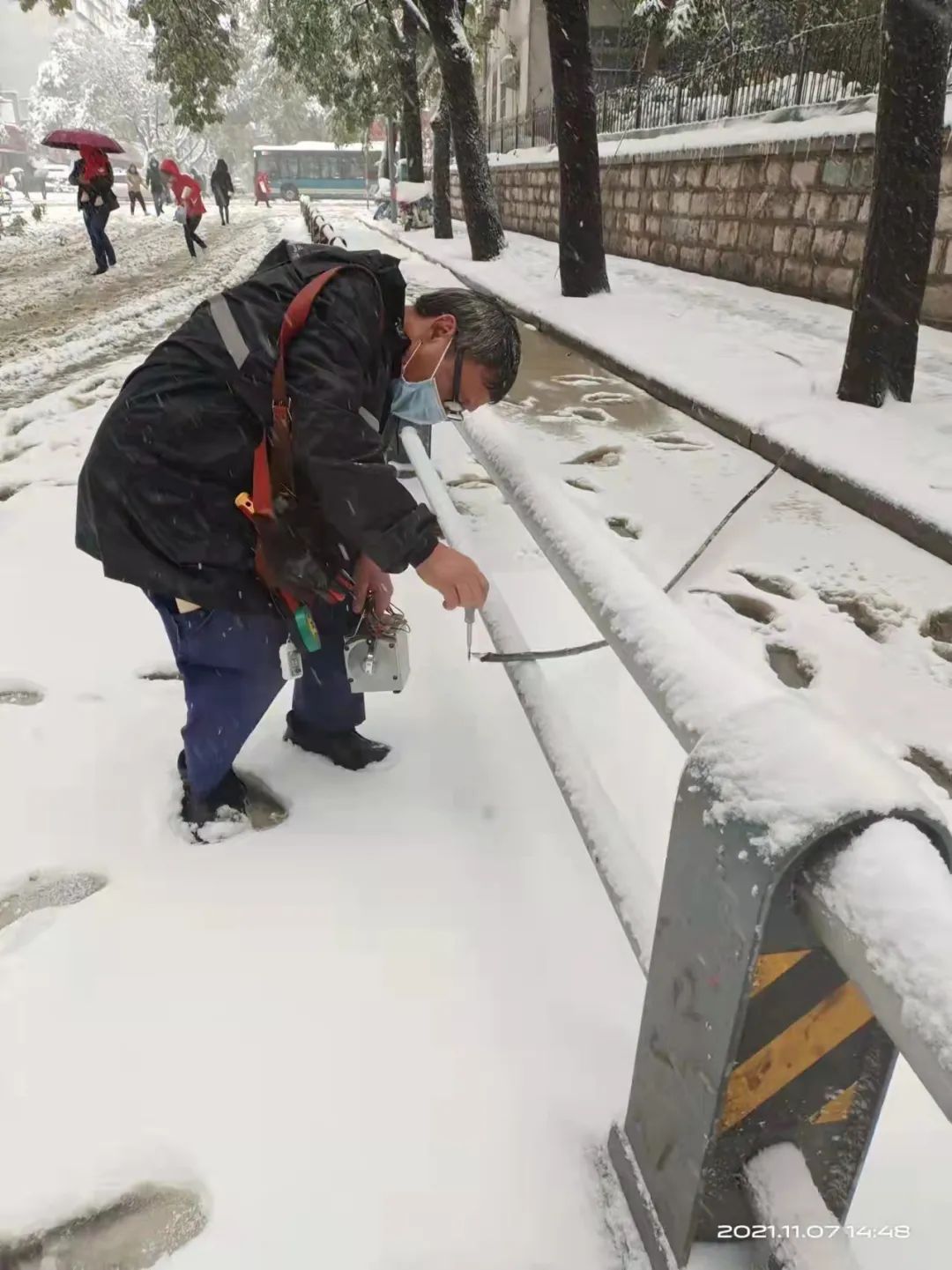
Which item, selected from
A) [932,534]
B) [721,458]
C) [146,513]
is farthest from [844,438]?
[146,513]

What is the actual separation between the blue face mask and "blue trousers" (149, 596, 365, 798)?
0.48 metres

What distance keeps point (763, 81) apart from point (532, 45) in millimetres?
18779

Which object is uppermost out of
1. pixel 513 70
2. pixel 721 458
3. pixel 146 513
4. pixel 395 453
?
pixel 513 70

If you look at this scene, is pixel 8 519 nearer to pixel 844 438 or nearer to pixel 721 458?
pixel 721 458

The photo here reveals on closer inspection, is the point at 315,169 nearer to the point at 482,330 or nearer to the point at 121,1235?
the point at 482,330

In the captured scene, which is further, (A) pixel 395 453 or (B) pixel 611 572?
(A) pixel 395 453

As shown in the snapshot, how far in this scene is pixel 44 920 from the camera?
1.70 metres

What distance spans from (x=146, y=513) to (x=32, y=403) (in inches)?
189

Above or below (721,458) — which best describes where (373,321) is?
above

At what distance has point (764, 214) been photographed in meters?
9.42

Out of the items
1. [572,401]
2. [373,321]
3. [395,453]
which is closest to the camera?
[373,321]

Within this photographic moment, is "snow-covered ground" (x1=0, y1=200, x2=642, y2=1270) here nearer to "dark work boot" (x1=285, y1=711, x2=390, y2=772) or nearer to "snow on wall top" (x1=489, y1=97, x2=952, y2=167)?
"dark work boot" (x1=285, y1=711, x2=390, y2=772)

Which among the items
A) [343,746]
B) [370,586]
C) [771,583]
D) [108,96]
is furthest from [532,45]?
[108,96]

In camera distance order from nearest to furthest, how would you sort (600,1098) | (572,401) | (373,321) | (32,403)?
(600,1098) → (373,321) → (32,403) → (572,401)
